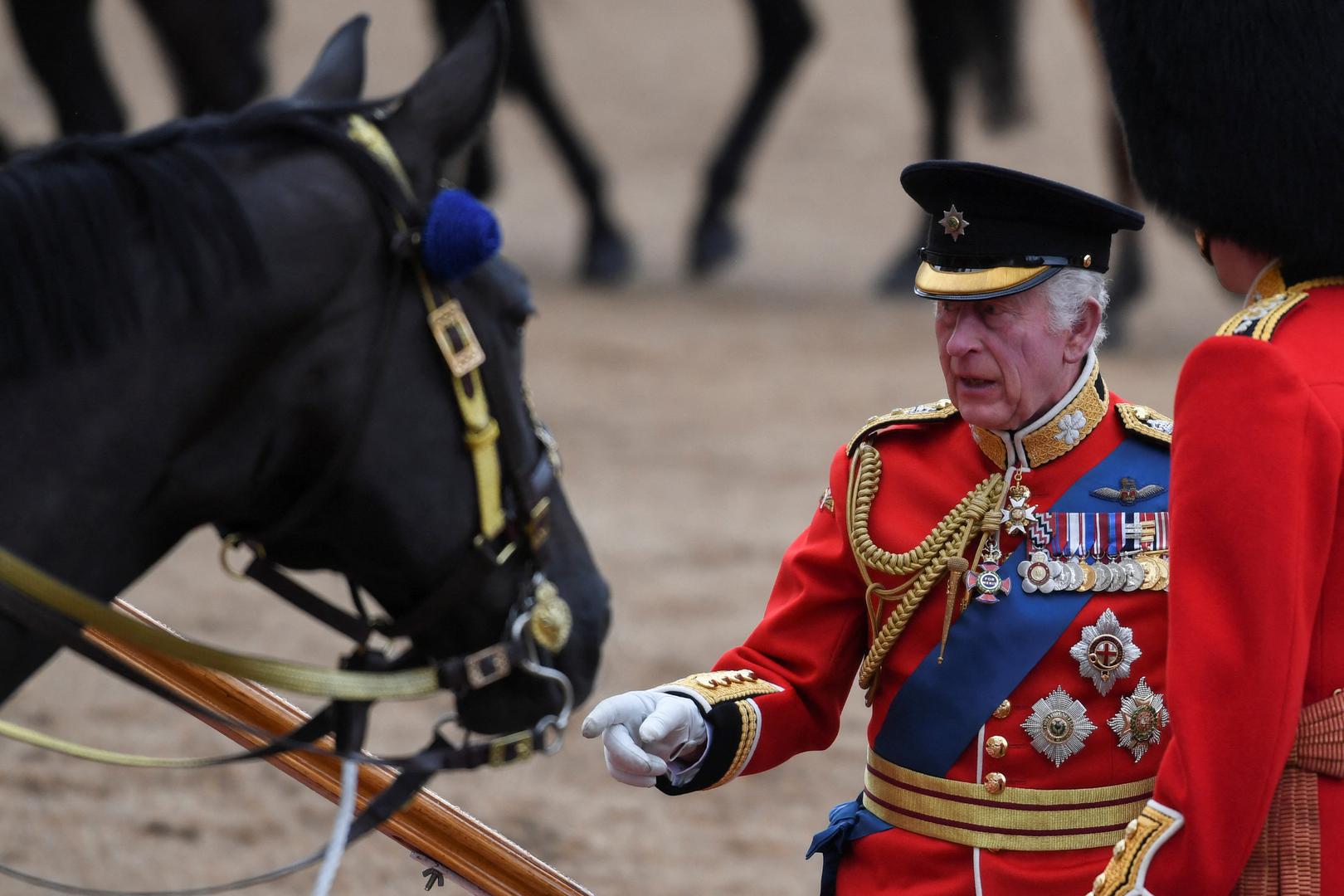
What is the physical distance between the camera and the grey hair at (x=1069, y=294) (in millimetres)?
2119

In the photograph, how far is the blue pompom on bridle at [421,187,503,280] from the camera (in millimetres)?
1909

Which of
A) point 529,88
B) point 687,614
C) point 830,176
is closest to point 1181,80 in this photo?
point 687,614

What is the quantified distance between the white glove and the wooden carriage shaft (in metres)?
0.21

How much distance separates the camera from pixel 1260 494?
5.67 ft

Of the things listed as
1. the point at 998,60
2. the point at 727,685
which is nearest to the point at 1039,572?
the point at 727,685

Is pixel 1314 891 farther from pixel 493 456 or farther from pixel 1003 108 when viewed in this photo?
pixel 1003 108

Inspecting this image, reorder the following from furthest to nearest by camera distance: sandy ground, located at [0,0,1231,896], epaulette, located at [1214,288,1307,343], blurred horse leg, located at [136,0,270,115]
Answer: blurred horse leg, located at [136,0,270,115] < sandy ground, located at [0,0,1231,896] < epaulette, located at [1214,288,1307,343]

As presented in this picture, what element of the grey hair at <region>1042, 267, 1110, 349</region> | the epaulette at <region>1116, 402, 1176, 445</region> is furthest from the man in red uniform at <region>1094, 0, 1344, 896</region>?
the epaulette at <region>1116, 402, 1176, 445</region>

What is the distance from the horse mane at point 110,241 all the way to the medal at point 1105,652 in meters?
0.98

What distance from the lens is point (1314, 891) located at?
1.83 m

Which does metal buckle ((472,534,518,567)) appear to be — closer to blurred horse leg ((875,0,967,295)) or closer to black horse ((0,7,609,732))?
black horse ((0,7,609,732))

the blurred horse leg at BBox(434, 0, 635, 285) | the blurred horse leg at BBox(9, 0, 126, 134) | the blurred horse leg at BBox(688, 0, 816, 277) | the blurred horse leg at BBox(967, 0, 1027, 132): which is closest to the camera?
the blurred horse leg at BBox(9, 0, 126, 134)

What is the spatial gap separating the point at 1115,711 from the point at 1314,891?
330 mm

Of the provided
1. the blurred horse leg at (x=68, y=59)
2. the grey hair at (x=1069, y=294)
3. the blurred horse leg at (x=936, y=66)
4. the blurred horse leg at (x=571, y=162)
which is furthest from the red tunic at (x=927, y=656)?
the blurred horse leg at (x=936, y=66)
